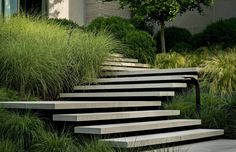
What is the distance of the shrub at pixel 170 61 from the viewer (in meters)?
12.2

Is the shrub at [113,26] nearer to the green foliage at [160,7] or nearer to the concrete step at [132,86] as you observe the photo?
the green foliage at [160,7]

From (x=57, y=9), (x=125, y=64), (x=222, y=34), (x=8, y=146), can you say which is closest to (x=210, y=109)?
(x=125, y=64)

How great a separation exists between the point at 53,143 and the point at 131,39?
6.36 metres

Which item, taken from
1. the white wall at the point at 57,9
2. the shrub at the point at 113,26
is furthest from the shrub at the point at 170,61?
the white wall at the point at 57,9

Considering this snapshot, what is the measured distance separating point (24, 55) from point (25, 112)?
202 centimetres

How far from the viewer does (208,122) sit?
28.3 feet

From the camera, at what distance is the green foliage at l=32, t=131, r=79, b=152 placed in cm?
614

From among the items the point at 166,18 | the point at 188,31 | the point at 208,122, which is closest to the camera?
the point at 208,122

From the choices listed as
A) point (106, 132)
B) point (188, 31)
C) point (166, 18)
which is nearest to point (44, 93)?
point (106, 132)

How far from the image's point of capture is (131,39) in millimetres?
12203

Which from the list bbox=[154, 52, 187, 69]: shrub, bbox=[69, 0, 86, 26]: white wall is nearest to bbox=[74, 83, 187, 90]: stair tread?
bbox=[154, 52, 187, 69]: shrub

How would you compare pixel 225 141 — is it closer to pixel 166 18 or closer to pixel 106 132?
pixel 106 132

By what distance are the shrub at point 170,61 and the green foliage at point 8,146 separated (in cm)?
656

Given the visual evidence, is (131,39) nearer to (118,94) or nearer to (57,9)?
(118,94)
